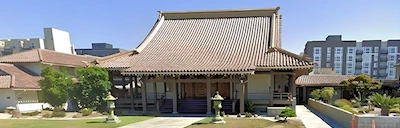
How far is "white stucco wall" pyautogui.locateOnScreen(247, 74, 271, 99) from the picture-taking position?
1603cm

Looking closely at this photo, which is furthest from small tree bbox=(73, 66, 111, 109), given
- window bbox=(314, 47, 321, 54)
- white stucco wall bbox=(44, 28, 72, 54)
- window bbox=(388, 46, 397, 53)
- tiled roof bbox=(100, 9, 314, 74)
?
window bbox=(388, 46, 397, 53)

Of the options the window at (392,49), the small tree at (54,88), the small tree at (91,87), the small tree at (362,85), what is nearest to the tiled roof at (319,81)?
the small tree at (362,85)

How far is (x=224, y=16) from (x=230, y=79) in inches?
375

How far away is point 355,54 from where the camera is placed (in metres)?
57.0

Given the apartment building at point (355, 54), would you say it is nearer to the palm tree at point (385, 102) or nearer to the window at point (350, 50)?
the window at point (350, 50)

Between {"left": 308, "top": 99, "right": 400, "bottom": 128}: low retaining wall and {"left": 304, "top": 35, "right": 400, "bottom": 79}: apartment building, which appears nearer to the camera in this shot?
{"left": 308, "top": 99, "right": 400, "bottom": 128}: low retaining wall

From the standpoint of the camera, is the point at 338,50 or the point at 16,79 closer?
the point at 16,79

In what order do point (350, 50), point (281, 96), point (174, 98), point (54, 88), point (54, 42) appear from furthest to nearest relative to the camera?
point (350, 50) → point (54, 42) → point (54, 88) → point (281, 96) → point (174, 98)

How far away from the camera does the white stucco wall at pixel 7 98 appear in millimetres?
17312

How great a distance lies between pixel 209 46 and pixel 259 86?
5.22m

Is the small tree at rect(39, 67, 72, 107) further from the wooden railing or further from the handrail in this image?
the wooden railing

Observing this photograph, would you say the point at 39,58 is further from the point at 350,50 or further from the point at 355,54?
the point at 355,54

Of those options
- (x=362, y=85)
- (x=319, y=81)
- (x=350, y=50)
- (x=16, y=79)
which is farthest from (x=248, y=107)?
(x=350, y=50)

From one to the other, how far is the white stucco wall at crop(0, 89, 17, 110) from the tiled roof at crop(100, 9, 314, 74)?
8313 millimetres
